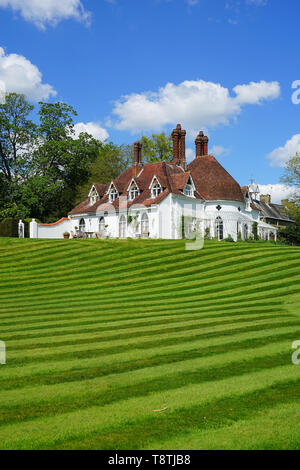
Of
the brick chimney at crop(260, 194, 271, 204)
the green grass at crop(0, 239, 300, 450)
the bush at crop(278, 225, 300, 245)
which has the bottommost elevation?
the green grass at crop(0, 239, 300, 450)

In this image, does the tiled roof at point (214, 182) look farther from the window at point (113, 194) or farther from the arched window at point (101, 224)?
the arched window at point (101, 224)

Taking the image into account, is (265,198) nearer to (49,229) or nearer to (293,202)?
(293,202)

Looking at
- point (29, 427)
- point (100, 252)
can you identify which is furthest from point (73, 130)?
point (29, 427)

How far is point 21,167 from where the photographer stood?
199 feet

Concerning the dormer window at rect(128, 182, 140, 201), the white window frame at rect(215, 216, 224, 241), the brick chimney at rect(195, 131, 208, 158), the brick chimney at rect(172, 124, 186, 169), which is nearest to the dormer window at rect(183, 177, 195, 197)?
the white window frame at rect(215, 216, 224, 241)

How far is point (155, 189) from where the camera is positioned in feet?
149

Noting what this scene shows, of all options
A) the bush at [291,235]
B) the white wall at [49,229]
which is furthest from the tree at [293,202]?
the white wall at [49,229]

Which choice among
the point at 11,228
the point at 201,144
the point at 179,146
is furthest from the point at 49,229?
the point at 201,144

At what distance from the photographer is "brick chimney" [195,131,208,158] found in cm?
5571

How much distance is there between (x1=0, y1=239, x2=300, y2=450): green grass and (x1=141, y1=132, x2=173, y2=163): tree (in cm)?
5243

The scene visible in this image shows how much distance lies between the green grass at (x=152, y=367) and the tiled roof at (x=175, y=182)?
25.9 m

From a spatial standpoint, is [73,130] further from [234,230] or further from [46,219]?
[234,230]

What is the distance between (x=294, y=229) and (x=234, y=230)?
11747mm

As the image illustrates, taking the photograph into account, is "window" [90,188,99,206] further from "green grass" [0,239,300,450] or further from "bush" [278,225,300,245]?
"green grass" [0,239,300,450]
